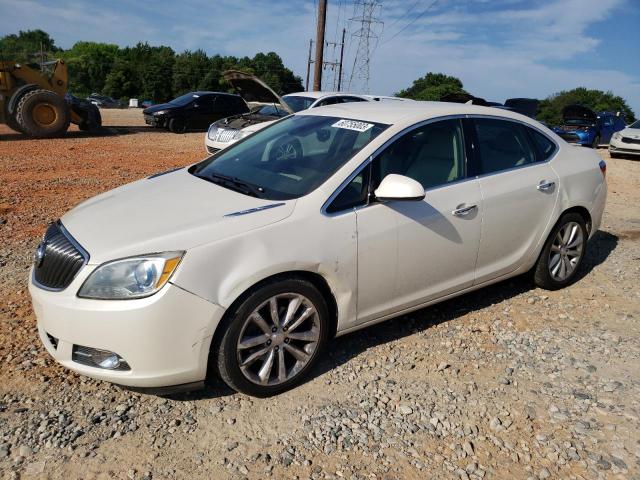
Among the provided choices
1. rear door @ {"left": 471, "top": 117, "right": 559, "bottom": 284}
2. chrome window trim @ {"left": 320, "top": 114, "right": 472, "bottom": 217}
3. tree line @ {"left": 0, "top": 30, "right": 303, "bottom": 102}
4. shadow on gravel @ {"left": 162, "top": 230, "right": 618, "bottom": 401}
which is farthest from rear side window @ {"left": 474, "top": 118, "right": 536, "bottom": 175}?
tree line @ {"left": 0, "top": 30, "right": 303, "bottom": 102}

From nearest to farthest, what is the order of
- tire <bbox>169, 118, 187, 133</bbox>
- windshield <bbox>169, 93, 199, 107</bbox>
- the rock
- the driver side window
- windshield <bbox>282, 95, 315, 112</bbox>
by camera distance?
the rock
the driver side window
windshield <bbox>282, 95, 315, 112</bbox>
tire <bbox>169, 118, 187, 133</bbox>
windshield <bbox>169, 93, 199, 107</bbox>

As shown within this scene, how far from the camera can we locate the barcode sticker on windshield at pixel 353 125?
363 cm

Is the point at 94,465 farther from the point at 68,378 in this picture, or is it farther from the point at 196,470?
the point at 68,378

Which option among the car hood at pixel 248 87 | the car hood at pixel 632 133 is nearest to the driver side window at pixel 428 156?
the car hood at pixel 248 87

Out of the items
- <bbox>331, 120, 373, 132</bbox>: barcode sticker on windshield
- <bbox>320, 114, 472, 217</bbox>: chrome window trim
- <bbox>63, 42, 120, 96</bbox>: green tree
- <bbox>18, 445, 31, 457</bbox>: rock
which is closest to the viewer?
<bbox>18, 445, 31, 457</bbox>: rock

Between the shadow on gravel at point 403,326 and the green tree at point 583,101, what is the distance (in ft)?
169

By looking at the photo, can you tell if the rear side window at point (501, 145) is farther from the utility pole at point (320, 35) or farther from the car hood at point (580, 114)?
the utility pole at point (320, 35)

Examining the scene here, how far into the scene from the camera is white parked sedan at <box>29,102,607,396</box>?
2.70m

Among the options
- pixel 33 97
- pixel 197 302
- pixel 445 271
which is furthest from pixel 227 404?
pixel 33 97

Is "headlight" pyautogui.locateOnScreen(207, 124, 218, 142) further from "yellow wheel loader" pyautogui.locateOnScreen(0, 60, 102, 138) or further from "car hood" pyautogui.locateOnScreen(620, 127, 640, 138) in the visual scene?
"car hood" pyautogui.locateOnScreen(620, 127, 640, 138)

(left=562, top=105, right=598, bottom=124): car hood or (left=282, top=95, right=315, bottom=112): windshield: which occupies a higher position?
(left=562, top=105, right=598, bottom=124): car hood

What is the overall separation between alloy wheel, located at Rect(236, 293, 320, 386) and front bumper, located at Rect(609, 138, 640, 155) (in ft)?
52.4

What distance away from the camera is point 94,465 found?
99.7 inches

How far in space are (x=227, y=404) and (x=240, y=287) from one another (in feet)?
2.38
